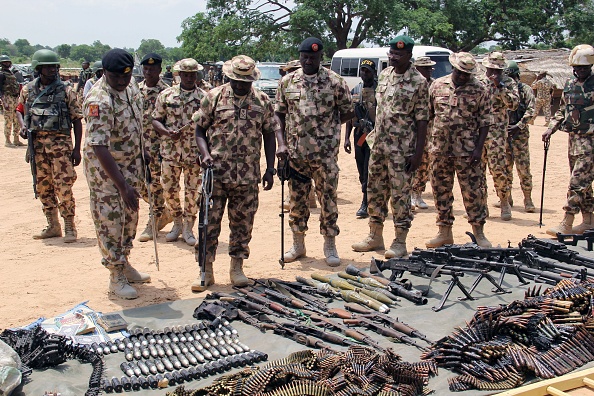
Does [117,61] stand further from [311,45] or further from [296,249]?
[296,249]

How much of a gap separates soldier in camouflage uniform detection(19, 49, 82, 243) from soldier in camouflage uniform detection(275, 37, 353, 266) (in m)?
3.06

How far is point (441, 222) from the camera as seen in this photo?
9.09m

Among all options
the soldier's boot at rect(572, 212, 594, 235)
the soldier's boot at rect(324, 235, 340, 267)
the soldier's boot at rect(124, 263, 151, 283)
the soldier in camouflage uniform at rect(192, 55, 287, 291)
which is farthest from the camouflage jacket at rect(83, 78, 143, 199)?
the soldier's boot at rect(572, 212, 594, 235)

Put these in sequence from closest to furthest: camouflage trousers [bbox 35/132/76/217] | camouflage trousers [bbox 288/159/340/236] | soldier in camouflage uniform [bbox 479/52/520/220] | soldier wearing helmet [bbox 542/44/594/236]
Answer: camouflage trousers [bbox 288/159/340/236] → camouflage trousers [bbox 35/132/76/217] → soldier wearing helmet [bbox 542/44/594/236] → soldier in camouflage uniform [bbox 479/52/520/220]

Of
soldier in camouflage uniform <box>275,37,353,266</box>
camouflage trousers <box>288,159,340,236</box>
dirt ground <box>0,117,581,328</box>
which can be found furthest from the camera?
camouflage trousers <box>288,159,340,236</box>

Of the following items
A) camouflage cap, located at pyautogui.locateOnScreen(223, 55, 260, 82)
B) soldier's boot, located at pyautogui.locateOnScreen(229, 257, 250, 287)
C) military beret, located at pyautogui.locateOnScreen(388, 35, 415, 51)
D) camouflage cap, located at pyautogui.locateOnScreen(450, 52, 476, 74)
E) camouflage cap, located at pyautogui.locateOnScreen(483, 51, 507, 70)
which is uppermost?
military beret, located at pyautogui.locateOnScreen(388, 35, 415, 51)

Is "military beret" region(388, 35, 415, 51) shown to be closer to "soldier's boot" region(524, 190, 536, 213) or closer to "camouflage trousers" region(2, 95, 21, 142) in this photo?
"soldier's boot" region(524, 190, 536, 213)

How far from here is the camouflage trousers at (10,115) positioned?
19.4 meters

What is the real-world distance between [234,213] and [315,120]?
159 centimetres

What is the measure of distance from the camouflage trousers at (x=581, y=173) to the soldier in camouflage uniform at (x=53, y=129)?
6.98m

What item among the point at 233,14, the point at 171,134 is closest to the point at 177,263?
the point at 171,134

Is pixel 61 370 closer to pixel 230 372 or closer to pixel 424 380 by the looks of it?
pixel 230 372

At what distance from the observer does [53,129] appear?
910 centimetres

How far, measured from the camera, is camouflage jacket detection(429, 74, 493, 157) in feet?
28.2
